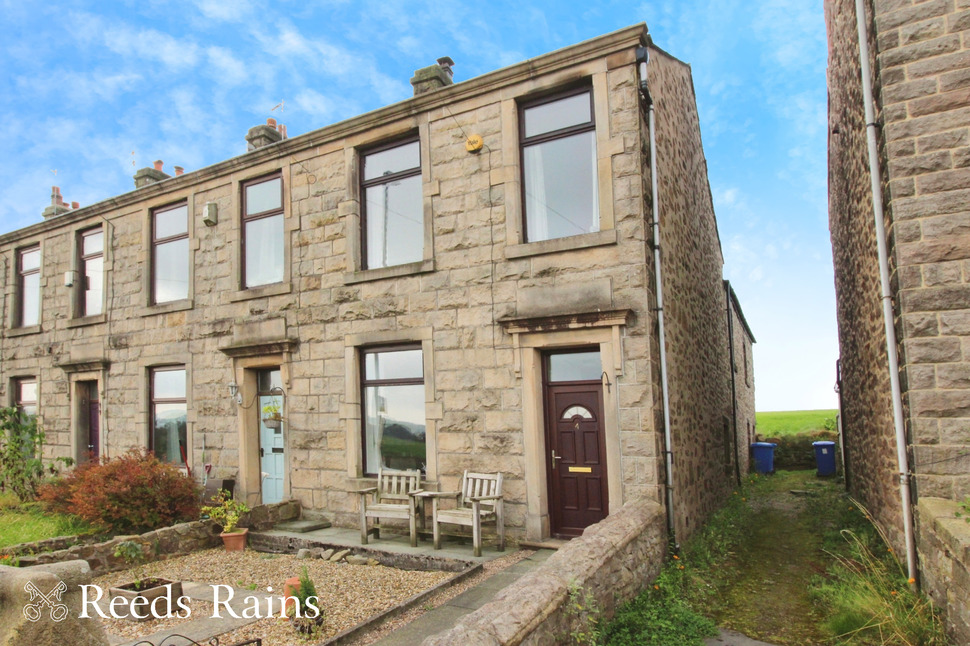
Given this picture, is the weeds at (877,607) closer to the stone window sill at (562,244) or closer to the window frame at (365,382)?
the stone window sill at (562,244)

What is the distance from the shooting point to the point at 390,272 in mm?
9273

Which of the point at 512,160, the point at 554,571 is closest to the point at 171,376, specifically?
the point at 512,160

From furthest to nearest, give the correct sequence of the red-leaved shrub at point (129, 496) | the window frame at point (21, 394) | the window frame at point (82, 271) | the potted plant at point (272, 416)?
1. the window frame at point (21, 394)
2. the window frame at point (82, 271)
3. the potted plant at point (272, 416)
4. the red-leaved shrub at point (129, 496)

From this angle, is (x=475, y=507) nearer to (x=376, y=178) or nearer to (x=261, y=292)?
(x=376, y=178)

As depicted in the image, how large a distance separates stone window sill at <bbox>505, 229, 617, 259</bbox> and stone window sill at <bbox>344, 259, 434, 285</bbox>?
4.30 feet

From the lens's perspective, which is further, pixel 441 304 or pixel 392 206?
pixel 392 206

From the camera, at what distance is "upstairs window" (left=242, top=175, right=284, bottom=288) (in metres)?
10.9

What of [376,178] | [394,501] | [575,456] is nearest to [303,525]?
[394,501]

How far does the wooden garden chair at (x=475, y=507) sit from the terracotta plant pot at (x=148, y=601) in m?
2.85

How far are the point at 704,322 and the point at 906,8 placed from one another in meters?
5.97

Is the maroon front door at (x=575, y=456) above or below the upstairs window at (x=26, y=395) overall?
below

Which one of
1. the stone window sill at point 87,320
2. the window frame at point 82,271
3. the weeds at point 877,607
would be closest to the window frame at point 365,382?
the weeds at point 877,607

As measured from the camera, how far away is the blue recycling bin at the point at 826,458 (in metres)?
16.1

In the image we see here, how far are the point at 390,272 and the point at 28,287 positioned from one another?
11242 mm
